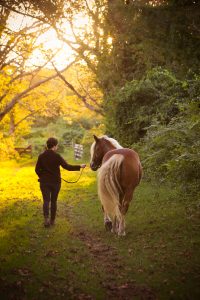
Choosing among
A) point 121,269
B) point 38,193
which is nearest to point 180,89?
point 38,193

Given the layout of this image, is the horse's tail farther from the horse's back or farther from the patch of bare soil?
the patch of bare soil

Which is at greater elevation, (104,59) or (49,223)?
(104,59)

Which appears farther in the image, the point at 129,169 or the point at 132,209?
the point at 132,209

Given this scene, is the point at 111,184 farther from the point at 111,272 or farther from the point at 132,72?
the point at 132,72

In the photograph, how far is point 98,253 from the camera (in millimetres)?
7004

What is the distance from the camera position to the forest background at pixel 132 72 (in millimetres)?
6762

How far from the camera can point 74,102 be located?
89.9ft

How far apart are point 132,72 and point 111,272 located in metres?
13.6

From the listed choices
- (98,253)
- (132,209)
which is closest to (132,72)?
(132,209)

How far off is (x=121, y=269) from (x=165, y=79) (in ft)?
37.9

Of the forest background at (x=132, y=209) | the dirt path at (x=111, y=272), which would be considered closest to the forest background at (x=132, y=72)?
Result: the forest background at (x=132, y=209)

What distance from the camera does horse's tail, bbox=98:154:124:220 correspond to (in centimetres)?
778

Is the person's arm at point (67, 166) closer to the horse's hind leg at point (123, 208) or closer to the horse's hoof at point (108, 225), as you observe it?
the horse's hind leg at point (123, 208)

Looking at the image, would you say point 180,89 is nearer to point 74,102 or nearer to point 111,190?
point 111,190
